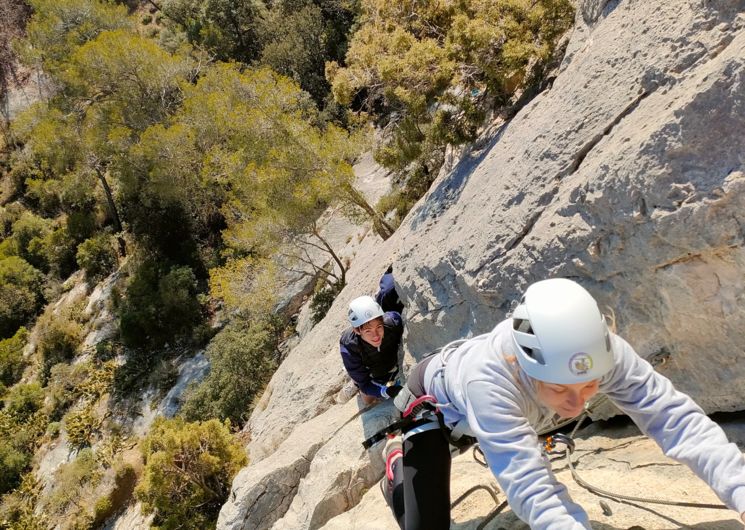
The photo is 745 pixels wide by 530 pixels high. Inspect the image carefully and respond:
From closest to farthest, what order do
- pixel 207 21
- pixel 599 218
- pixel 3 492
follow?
pixel 599 218 < pixel 3 492 < pixel 207 21

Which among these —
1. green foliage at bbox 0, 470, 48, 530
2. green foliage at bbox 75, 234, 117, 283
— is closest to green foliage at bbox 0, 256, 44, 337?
green foliage at bbox 75, 234, 117, 283

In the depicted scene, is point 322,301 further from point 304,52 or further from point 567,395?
point 304,52

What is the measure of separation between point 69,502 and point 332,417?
50.8 ft

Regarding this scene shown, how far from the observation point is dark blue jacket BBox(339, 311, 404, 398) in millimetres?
5211

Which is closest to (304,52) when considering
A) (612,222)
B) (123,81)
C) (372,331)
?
(123,81)

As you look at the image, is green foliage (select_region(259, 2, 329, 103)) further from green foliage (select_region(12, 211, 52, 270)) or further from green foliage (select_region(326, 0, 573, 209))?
Answer: green foliage (select_region(12, 211, 52, 270))

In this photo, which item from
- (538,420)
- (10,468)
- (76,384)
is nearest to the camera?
(538,420)

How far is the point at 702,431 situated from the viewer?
6.60ft

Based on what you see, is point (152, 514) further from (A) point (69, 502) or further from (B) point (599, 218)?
(B) point (599, 218)

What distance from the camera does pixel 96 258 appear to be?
84.7 feet

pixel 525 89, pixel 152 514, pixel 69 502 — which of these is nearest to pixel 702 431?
pixel 525 89

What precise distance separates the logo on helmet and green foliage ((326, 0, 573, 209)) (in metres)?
6.12

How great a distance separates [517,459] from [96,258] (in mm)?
27803

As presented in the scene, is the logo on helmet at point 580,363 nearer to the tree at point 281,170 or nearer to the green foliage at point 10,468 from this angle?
the tree at point 281,170
